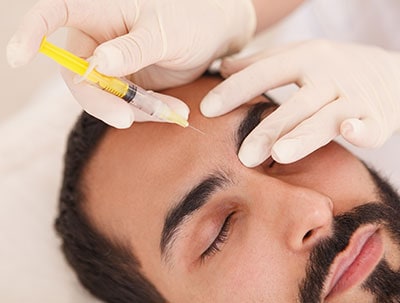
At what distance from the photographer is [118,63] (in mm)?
992

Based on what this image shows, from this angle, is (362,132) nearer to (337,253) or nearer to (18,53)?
(337,253)

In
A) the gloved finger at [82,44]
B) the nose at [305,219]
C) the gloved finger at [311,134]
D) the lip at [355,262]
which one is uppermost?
the gloved finger at [82,44]

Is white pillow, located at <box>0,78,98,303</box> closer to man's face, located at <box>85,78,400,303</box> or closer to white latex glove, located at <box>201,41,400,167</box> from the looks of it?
man's face, located at <box>85,78,400,303</box>

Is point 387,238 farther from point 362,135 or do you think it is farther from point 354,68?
point 354,68

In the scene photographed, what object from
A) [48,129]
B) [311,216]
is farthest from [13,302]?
[311,216]

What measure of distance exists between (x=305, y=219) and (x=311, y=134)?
0.17 meters

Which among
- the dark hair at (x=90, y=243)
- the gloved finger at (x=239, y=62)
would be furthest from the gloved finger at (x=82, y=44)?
the gloved finger at (x=239, y=62)

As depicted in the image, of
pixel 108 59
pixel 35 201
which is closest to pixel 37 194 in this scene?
pixel 35 201

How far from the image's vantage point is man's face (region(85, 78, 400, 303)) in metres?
1.09

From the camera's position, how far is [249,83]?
125cm

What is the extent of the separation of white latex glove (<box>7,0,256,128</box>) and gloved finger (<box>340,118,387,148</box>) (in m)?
0.29

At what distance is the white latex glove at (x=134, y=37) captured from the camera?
976 mm

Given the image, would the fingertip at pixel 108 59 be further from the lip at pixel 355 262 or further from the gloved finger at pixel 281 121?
the lip at pixel 355 262

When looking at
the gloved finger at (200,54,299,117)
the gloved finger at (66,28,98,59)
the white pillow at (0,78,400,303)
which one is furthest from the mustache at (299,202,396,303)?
the gloved finger at (66,28,98,59)
